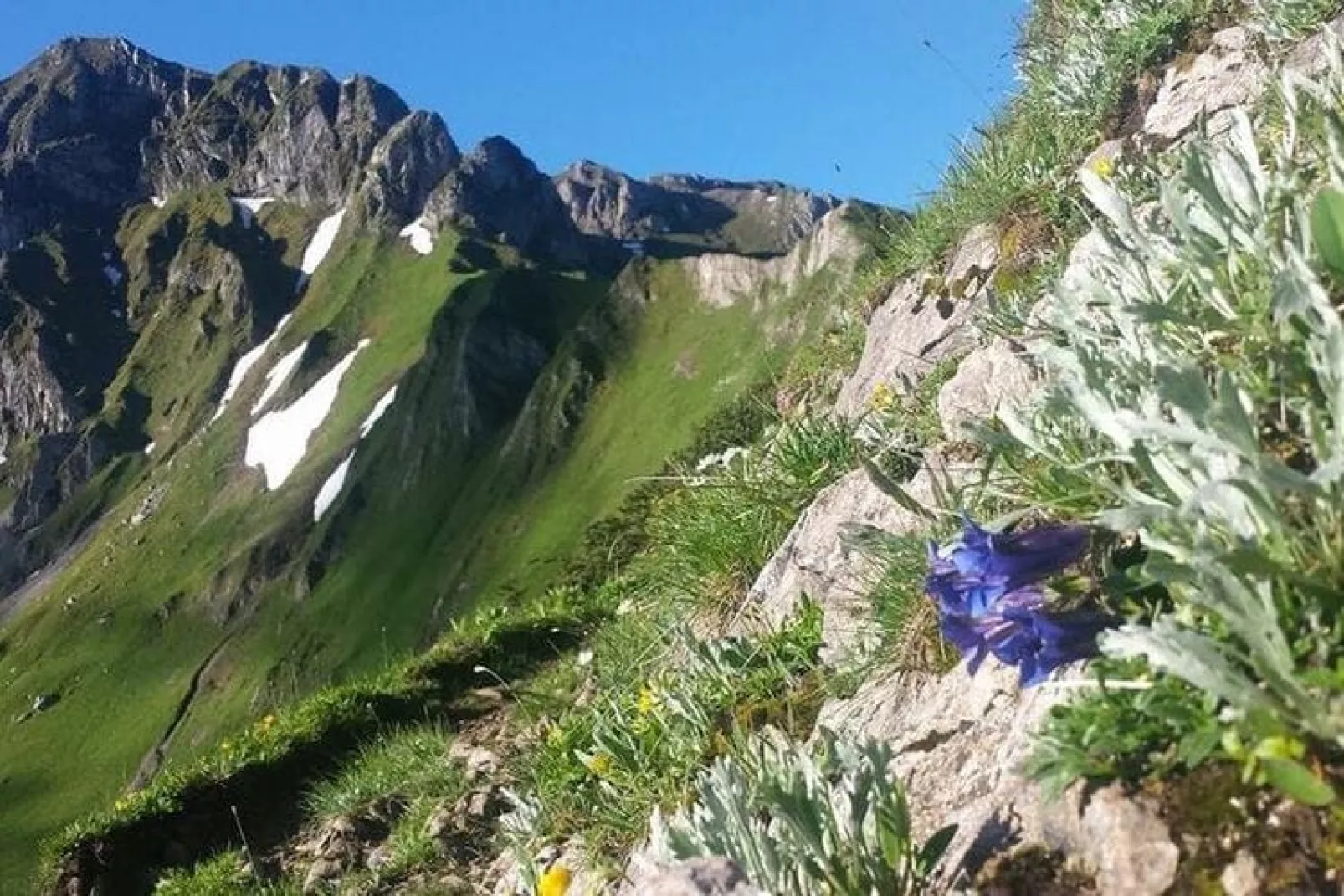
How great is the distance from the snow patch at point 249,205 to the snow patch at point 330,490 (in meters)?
85.9

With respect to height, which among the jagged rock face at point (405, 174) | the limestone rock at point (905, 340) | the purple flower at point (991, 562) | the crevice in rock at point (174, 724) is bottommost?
the crevice in rock at point (174, 724)

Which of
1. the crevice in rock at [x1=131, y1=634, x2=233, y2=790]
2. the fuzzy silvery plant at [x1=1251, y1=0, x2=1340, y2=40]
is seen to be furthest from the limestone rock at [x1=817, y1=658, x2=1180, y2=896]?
the crevice in rock at [x1=131, y1=634, x2=233, y2=790]

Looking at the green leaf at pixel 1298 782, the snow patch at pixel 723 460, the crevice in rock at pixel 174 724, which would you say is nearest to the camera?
the green leaf at pixel 1298 782

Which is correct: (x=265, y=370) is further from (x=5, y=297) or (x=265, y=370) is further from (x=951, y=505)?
(x=951, y=505)

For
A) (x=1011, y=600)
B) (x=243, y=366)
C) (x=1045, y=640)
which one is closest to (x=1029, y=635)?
(x=1045, y=640)

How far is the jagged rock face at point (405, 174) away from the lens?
544ft

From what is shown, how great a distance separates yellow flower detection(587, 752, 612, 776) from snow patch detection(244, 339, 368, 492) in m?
120

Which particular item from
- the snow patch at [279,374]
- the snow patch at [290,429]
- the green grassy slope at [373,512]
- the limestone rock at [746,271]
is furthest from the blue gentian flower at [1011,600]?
the snow patch at [279,374]

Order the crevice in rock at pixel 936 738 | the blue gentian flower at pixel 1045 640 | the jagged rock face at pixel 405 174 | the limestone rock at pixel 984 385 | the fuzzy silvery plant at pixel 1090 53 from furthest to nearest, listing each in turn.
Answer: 1. the jagged rock face at pixel 405 174
2. the fuzzy silvery plant at pixel 1090 53
3. the limestone rock at pixel 984 385
4. the crevice in rock at pixel 936 738
5. the blue gentian flower at pixel 1045 640

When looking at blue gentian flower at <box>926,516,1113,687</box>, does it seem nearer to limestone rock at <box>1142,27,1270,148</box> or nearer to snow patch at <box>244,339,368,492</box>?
limestone rock at <box>1142,27,1270,148</box>

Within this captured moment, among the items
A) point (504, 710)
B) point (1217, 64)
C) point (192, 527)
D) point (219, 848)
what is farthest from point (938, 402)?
A: point (192, 527)

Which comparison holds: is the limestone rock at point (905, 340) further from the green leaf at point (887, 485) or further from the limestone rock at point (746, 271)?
the limestone rock at point (746, 271)

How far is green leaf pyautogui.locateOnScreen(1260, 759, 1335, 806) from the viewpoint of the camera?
1.85 m

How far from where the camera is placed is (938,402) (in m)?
5.52
